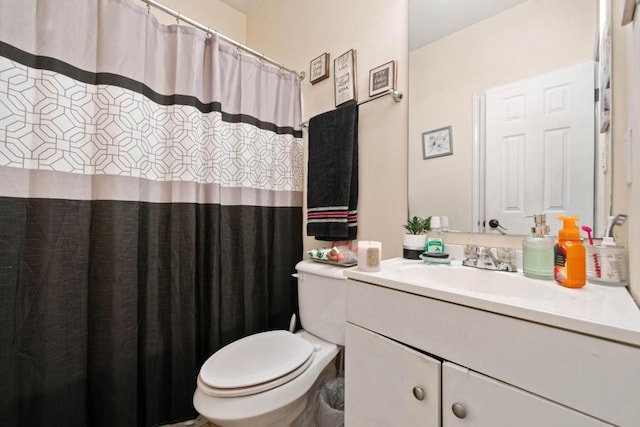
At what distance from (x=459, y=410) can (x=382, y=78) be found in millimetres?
1259

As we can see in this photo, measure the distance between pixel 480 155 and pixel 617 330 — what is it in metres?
0.73

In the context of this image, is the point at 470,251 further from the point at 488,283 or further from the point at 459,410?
the point at 459,410

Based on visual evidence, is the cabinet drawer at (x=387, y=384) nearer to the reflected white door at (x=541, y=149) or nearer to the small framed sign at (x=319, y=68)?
the reflected white door at (x=541, y=149)

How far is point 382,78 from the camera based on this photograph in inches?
48.6

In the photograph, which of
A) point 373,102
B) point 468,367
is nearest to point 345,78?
point 373,102

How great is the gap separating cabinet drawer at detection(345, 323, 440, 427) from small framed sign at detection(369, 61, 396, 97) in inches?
41.1

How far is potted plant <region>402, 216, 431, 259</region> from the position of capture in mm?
1072

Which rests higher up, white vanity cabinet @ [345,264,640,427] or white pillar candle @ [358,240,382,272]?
white pillar candle @ [358,240,382,272]

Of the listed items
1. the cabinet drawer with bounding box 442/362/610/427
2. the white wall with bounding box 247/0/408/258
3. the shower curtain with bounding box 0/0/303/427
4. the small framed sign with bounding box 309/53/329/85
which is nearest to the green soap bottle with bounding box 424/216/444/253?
the white wall with bounding box 247/0/408/258

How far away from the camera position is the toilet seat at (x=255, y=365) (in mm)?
863

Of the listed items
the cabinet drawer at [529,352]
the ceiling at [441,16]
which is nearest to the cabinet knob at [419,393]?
the cabinet drawer at [529,352]

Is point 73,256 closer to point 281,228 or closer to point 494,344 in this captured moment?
point 281,228

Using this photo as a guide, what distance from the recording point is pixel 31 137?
87 cm

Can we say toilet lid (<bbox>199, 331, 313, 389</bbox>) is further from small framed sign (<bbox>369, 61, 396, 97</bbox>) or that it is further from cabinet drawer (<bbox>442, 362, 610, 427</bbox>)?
small framed sign (<bbox>369, 61, 396, 97</bbox>)
